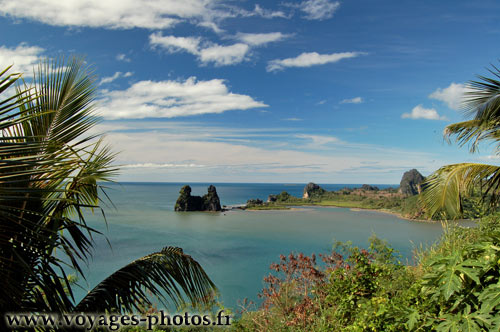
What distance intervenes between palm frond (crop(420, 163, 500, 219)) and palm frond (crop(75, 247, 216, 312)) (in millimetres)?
4202

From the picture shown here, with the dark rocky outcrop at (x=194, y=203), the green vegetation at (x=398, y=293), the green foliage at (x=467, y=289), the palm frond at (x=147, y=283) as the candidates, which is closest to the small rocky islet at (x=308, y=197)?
the dark rocky outcrop at (x=194, y=203)

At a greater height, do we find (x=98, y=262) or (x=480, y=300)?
(x=480, y=300)

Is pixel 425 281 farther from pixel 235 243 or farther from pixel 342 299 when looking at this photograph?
pixel 235 243

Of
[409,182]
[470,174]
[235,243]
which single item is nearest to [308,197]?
[409,182]

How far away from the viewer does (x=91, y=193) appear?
269 centimetres

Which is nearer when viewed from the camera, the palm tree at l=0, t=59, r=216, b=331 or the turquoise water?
the palm tree at l=0, t=59, r=216, b=331

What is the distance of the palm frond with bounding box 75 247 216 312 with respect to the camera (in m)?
2.30

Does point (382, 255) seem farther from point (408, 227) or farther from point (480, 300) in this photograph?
point (408, 227)

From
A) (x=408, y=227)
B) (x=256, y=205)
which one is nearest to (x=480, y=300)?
(x=408, y=227)

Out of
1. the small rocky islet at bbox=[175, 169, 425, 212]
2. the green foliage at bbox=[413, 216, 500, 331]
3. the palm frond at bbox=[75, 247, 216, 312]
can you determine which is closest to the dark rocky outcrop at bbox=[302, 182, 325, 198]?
the small rocky islet at bbox=[175, 169, 425, 212]

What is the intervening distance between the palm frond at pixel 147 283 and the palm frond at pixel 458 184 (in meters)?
4.20

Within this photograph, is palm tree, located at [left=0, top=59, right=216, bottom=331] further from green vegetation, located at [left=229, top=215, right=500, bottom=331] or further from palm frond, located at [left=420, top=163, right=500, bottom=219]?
palm frond, located at [left=420, top=163, right=500, bottom=219]

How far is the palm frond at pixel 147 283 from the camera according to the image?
230 centimetres

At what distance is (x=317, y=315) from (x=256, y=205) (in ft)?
197
